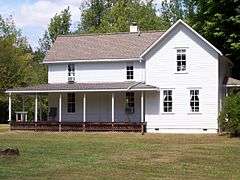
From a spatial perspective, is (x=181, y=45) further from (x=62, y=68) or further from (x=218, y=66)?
(x=62, y=68)

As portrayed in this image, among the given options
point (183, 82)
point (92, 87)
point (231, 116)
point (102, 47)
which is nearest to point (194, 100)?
point (183, 82)

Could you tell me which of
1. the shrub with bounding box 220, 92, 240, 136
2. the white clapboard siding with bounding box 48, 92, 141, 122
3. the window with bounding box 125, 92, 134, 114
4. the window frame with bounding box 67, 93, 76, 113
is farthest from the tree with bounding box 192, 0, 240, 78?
the window frame with bounding box 67, 93, 76, 113

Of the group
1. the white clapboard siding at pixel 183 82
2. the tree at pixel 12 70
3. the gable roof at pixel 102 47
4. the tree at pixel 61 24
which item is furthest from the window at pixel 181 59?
the tree at pixel 61 24

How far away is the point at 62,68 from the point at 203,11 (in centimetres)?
1260

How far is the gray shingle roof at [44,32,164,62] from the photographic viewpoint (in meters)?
45.1

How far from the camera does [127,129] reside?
41.2 m

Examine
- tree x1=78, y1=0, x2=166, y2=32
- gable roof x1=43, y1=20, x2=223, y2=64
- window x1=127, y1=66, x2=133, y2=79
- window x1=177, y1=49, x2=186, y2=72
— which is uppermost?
tree x1=78, y1=0, x2=166, y2=32

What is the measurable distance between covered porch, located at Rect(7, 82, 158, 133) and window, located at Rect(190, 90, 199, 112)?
2.65 m

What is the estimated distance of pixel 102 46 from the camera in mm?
46969

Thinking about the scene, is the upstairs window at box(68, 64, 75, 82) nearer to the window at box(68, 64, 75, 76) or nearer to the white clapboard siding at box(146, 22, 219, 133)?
the window at box(68, 64, 75, 76)

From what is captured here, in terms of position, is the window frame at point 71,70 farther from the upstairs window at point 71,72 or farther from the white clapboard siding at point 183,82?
the white clapboard siding at point 183,82

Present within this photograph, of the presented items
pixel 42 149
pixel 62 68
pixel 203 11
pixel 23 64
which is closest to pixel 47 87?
pixel 62 68

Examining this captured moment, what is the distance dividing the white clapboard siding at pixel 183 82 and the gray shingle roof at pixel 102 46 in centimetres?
282

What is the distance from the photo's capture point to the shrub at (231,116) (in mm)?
36312
